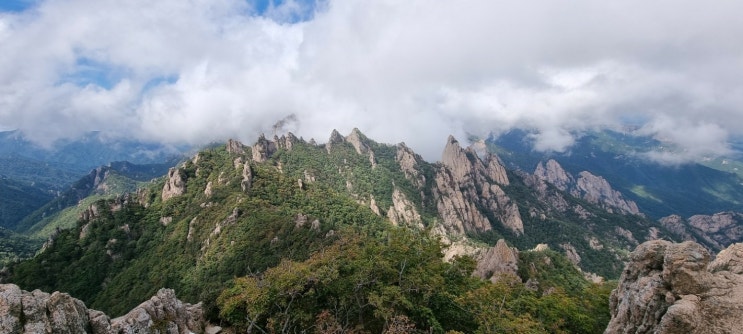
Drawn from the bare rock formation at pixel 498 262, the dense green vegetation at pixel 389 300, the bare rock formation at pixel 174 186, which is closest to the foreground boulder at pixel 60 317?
the dense green vegetation at pixel 389 300

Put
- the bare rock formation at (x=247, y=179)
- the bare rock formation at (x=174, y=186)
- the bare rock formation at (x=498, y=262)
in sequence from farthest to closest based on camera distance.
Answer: the bare rock formation at (x=174, y=186) → the bare rock formation at (x=247, y=179) → the bare rock formation at (x=498, y=262)

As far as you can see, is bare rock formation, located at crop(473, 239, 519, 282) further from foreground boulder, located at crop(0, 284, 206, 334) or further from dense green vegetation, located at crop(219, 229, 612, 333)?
foreground boulder, located at crop(0, 284, 206, 334)

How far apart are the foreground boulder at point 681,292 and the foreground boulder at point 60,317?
25726 millimetres

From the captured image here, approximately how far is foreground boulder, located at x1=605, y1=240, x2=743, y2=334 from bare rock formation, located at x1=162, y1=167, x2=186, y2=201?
146154 millimetres

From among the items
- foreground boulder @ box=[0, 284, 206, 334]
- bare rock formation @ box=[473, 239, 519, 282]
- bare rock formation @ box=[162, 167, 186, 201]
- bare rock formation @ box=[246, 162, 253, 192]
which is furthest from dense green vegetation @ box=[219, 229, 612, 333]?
bare rock formation @ box=[162, 167, 186, 201]

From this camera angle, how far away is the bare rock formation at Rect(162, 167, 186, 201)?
142750 mm

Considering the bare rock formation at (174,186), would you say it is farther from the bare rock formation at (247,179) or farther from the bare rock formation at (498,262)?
the bare rock formation at (498,262)

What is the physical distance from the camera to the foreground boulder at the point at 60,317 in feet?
53.5

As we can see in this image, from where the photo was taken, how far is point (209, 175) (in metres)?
155

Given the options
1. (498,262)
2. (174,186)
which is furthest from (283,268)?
(174,186)

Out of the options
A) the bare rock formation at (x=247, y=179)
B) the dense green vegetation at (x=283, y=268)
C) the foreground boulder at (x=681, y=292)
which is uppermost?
the bare rock formation at (x=247, y=179)

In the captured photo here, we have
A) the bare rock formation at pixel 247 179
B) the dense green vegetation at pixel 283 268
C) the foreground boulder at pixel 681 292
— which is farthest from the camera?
the bare rock formation at pixel 247 179

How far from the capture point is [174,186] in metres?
144

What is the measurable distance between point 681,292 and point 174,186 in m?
152
